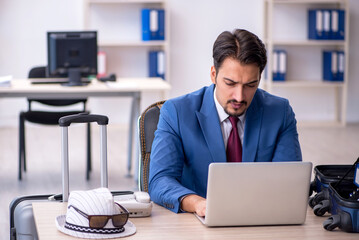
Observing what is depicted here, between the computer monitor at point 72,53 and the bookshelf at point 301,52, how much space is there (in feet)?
8.53

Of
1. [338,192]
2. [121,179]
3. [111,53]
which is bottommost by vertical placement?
[121,179]

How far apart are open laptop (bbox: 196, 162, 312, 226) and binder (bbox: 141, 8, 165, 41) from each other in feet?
16.1

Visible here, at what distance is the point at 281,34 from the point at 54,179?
3.43 metres

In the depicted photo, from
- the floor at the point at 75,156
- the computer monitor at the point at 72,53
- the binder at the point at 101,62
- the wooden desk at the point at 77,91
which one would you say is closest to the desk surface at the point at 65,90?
the wooden desk at the point at 77,91

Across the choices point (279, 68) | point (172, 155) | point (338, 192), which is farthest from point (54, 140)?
point (338, 192)

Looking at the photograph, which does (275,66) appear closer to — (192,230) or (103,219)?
(192,230)

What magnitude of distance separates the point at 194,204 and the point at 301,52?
18.1 feet

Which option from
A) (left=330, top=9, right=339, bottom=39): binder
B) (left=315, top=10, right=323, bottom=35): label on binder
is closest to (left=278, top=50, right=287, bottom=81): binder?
(left=315, top=10, right=323, bottom=35): label on binder

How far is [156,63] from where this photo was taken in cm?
648

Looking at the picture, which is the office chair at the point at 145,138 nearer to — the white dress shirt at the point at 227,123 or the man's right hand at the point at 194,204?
the white dress shirt at the point at 227,123

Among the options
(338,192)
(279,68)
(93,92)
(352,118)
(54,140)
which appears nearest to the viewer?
(338,192)

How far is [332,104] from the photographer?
280 inches

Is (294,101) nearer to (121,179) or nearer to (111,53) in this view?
(111,53)

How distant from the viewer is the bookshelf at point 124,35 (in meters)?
6.48
